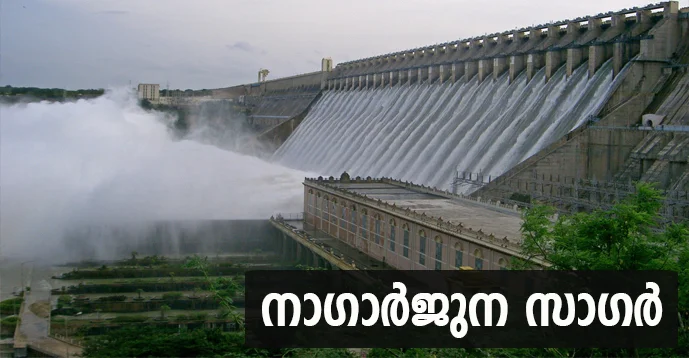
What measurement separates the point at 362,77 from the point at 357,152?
17.0 meters

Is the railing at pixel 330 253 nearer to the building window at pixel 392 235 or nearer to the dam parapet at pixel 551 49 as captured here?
the building window at pixel 392 235

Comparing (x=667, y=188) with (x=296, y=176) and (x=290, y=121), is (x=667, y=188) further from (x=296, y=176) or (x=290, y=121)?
(x=290, y=121)

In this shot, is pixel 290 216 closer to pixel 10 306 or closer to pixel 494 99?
pixel 494 99

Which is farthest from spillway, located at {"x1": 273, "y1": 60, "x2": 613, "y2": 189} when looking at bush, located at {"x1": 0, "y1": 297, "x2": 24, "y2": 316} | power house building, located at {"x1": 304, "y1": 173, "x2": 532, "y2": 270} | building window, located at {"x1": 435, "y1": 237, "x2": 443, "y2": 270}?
bush, located at {"x1": 0, "y1": 297, "x2": 24, "y2": 316}

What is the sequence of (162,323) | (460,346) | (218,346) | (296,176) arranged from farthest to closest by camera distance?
1. (296,176)
2. (162,323)
3. (218,346)
4. (460,346)

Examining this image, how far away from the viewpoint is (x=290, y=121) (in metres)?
72.4

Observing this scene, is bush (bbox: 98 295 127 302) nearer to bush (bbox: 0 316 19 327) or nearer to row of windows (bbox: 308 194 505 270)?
bush (bbox: 0 316 19 327)

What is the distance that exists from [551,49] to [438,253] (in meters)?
19.4

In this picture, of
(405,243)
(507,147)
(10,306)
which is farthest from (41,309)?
(507,147)

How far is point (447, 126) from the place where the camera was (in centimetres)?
4562

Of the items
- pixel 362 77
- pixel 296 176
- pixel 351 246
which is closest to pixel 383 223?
pixel 351 246

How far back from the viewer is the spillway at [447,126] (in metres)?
36.3

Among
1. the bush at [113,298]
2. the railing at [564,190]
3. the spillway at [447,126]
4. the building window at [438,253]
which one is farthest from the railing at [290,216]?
the building window at [438,253]

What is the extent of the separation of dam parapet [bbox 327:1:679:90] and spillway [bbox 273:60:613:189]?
0.65 meters
